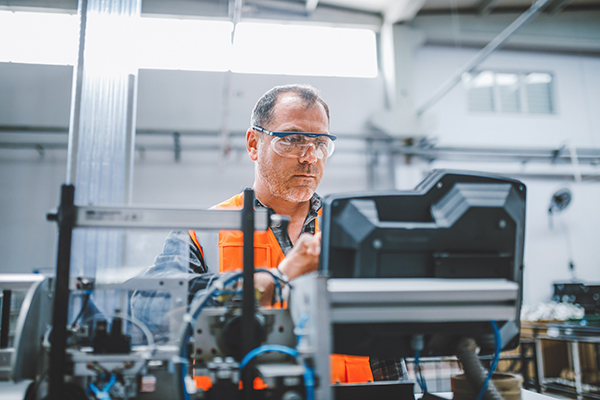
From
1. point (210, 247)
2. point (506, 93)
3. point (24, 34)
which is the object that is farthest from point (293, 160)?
point (506, 93)

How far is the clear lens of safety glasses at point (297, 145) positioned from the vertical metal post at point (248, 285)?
60cm

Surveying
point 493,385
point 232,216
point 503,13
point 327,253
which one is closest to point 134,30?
point 232,216

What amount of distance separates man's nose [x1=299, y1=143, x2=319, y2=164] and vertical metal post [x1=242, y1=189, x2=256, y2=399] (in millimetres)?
608

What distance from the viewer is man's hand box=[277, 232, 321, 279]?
0.92 m

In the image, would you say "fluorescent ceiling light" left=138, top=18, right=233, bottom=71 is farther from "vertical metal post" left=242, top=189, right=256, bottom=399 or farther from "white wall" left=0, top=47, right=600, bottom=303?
"vertical metal post" left=242, top=189, right=256, bottom=399

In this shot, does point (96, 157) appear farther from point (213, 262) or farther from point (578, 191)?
point (578, 191)

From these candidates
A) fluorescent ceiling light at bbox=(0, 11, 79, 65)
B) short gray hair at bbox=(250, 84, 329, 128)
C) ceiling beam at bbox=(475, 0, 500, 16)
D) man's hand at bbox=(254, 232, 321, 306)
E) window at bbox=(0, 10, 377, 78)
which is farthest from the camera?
ceiling beam at bbox=(475, 0, 500, 16)

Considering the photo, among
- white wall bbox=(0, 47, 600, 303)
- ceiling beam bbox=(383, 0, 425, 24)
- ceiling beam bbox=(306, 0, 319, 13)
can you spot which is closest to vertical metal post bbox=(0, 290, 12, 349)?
white wall bbox=(0, 47, 600, 303)

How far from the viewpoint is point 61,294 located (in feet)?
2.44

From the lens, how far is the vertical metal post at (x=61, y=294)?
0.72 m

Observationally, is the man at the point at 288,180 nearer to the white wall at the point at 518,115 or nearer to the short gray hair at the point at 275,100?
the short gray hair at the point at 275,100

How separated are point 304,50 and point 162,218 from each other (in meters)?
5.50

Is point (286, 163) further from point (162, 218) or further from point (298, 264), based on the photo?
point (162, 218)

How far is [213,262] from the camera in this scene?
1.38 meters
